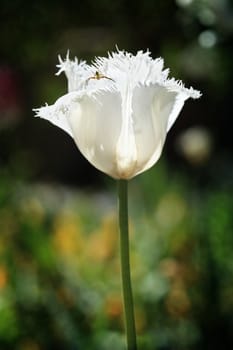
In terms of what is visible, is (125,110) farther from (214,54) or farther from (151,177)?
(151,177)

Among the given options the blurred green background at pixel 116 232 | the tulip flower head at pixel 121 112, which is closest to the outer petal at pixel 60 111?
the tulip flower head at pixel 121 112

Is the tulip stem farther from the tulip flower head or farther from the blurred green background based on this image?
the blurred green background

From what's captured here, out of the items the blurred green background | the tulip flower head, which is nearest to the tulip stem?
the tulip flower head

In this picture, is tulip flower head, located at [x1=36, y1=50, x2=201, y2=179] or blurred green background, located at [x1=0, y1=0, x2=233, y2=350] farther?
blurred green background, located at [x1=0, y1=0, x2=233, y2=350]

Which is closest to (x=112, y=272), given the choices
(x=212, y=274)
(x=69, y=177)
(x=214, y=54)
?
(x=212, y=274)

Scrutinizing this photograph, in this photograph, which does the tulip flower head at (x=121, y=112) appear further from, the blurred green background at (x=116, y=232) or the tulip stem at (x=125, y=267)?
the blurred green background at (x=116, y=232)

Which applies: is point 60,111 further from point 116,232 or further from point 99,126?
point 116,232

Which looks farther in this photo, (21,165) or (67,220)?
(21,165)
